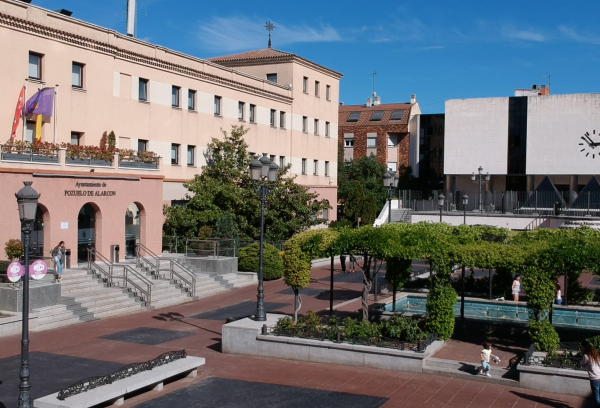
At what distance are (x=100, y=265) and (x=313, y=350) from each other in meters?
13.9

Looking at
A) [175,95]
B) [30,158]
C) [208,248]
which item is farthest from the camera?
[175,95]

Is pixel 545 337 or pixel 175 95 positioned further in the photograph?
pixel 175 95

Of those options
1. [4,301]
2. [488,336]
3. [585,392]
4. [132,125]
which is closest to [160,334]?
[4,301]

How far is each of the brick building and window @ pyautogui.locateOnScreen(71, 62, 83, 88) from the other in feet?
141

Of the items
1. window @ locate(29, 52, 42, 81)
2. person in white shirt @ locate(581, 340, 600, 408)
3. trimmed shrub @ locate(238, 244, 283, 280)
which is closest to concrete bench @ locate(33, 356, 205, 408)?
person in white shirt @ locate(581, 340, 600, 408)

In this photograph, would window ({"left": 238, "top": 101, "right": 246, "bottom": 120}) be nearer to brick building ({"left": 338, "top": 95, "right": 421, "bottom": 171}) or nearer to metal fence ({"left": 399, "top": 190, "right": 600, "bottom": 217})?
metal fence ({"left": 399, "top": 190, "right": 600, "bottom": 217})

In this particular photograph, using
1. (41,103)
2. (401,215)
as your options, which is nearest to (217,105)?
(41,103)

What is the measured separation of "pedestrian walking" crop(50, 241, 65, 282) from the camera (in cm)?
2472

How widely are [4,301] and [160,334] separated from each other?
530 centimetres

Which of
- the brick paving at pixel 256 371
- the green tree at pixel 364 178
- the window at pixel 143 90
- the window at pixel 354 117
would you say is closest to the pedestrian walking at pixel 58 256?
the brick paving at pixel 256 371

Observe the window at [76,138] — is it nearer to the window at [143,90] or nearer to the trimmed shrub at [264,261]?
the window at [143,90]

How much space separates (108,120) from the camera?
32531 millimetres

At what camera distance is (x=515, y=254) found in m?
17.4

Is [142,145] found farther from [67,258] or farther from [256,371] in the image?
[256,371]
